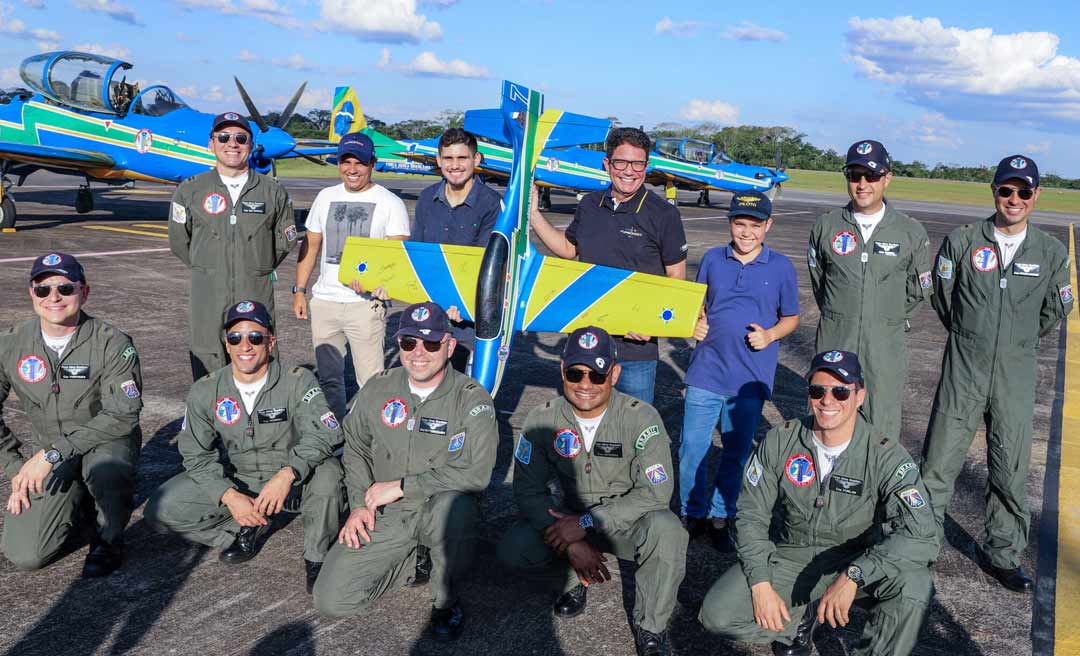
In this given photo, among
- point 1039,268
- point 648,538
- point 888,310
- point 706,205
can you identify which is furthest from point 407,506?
point 706,205

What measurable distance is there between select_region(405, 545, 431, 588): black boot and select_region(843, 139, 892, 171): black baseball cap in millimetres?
3104

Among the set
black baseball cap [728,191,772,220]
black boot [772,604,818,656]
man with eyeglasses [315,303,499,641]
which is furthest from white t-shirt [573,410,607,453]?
black baseball cap [728,191,772,220]

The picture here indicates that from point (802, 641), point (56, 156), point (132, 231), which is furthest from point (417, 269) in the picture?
point (56, 156)

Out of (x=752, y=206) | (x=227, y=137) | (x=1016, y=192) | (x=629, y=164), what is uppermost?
(x=227, y=137)

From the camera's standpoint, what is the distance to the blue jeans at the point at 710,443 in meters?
4.80

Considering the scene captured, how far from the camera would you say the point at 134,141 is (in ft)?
58.1

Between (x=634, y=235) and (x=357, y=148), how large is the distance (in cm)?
198

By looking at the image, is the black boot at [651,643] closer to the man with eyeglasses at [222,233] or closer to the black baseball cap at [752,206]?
the black baseball cap at [752,206]

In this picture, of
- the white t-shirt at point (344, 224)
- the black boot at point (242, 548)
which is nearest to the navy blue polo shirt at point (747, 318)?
the white t-shirt at point (344, 224)

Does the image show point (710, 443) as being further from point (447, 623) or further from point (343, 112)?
point (343, 112)

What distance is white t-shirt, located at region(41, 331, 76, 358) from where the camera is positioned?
450 cm

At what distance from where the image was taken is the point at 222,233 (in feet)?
17.5

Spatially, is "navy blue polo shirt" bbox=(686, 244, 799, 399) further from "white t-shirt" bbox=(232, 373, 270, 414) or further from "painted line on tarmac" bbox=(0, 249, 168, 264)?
"painted line on tarmac" bbox=(0, 249, 168, 264)

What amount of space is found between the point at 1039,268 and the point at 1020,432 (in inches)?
36.3
